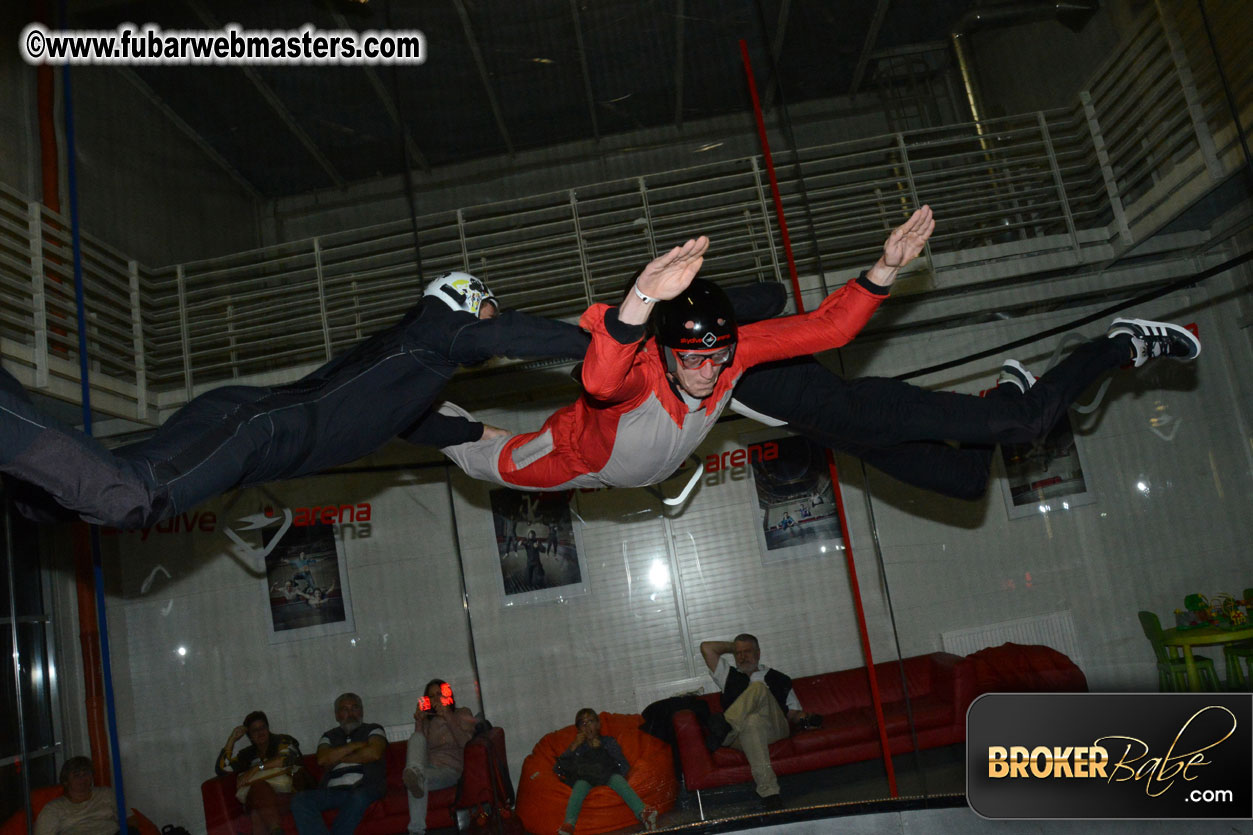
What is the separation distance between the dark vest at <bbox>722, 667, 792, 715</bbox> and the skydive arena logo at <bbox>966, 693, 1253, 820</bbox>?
1.18m

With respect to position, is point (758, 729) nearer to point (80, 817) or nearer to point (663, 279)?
point (663, 279)

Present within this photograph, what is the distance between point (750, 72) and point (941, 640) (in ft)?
10.3

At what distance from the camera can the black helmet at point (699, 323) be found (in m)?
2.65

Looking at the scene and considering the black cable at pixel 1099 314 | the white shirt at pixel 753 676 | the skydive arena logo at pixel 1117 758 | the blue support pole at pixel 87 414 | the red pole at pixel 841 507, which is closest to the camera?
the skydive arena logo at pixel 1117 758

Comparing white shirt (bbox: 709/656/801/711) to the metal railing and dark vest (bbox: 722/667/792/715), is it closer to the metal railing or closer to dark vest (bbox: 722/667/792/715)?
dark vest (bbox: 722/667/792/715)

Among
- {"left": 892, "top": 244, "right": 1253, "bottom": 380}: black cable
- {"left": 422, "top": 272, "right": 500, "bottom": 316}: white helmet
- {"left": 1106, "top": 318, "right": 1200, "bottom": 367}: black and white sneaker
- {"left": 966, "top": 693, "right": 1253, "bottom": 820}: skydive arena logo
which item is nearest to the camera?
{"left": 422, "top": 272, "right": 500, "bottom": 316}: white helmet

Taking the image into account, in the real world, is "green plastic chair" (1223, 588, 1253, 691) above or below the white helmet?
below

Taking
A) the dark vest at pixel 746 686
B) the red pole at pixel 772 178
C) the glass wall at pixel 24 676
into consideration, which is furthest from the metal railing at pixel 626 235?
the dark vest at pixel 746 686

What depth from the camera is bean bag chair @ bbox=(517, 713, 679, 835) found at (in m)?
4.18

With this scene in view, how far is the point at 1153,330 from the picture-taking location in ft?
12.5

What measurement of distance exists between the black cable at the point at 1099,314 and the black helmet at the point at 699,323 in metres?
1.67

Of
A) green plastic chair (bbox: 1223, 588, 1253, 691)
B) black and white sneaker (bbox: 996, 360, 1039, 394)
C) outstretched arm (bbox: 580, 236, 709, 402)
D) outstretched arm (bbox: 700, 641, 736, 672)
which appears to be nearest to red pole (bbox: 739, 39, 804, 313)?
black and white sneaker (bbox: 996, 360, 1039, 394)

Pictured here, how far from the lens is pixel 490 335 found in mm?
2539

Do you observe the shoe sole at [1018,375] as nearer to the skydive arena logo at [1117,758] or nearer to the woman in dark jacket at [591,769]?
the skydive arena logo at [1117,758]
